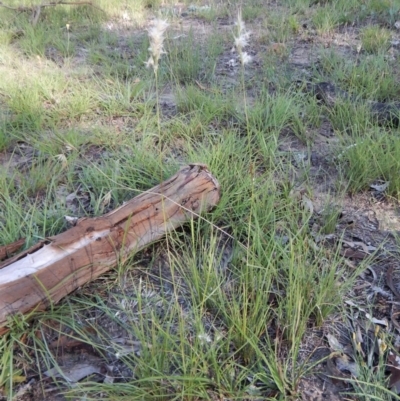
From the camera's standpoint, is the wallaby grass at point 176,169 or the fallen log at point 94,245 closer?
the wallaby grass at point 176,169

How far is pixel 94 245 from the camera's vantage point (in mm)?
2045

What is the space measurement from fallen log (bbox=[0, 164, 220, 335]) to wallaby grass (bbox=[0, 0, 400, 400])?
0.28ft

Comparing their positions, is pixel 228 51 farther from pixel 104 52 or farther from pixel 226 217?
pixel 226 217

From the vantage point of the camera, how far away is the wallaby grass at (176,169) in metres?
1.71

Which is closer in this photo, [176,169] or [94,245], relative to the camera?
[94,245]

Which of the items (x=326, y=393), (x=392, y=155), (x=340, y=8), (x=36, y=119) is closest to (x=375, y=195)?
(x=392, y=155)

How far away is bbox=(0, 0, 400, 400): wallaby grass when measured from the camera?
1711mm

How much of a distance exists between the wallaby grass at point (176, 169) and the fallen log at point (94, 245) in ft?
0.28

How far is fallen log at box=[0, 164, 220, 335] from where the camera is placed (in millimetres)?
1839

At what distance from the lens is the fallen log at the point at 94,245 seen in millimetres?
1839

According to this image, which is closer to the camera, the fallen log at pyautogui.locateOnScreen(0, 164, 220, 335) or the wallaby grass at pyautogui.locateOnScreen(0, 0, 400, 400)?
the wallaby grass at pyautogui.locateOnScreen(0, 0, 400, 400)

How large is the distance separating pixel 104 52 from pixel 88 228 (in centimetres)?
326

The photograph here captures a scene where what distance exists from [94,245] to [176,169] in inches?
32.6

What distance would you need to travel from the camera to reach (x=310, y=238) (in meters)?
2.33
